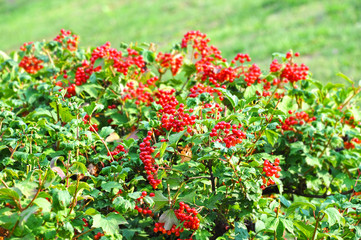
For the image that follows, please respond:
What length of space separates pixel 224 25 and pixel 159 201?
9.29 metres

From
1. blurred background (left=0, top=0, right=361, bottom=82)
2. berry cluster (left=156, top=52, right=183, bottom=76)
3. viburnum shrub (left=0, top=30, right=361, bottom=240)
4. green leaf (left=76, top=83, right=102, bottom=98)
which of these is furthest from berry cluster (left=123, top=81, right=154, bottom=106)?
blurred background (left=0, top=0, right=361, bottom=82)

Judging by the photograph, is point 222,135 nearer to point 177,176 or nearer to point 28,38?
point 177,176

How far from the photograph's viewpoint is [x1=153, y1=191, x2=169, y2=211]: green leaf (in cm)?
207


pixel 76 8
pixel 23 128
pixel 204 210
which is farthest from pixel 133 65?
pixel 76 8

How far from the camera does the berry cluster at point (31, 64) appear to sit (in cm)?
330

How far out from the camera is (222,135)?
6.88ft

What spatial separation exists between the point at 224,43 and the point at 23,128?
7.85 metres

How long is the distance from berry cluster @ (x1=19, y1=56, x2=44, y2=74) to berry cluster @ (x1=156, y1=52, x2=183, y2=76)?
3.01 feet

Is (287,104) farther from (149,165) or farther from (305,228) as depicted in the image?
(149,165)

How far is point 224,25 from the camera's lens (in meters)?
10.9

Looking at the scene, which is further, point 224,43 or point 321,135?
point 224,43

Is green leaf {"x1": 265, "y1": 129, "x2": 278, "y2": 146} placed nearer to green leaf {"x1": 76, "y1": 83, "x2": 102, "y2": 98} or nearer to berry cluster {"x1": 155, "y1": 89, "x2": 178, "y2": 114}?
berry cluster {"x1": 155, "y1": 89, "x2": 178, "y2": 114}

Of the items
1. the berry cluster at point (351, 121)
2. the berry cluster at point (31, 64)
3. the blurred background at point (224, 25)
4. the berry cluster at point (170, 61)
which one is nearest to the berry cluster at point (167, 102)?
the berry cluster at point (170, 61)

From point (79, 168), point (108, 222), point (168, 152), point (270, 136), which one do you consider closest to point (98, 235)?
point (108, 222)
